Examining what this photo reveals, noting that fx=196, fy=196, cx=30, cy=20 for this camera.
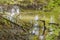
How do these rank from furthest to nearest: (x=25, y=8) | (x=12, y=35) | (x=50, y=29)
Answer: (x=25, y=8) → (x=50, y=29) → (x=12, y=35)

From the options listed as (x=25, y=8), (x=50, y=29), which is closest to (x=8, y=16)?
(x=25, y=8)

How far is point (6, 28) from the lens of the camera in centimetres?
272

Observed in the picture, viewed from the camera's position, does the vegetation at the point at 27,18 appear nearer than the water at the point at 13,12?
Yes

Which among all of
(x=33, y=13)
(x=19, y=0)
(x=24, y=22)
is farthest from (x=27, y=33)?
(x=19, y=0)

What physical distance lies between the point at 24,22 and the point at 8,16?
0.26 m

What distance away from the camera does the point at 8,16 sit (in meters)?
2.95

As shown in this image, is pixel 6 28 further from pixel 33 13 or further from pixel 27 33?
pixel 33 13

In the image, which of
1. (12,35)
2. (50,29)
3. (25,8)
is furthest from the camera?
(25,8)

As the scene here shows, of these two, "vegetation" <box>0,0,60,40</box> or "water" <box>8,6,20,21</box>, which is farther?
"water" <box>8,6,20,21</box>

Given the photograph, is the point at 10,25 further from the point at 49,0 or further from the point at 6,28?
the point at 49,0

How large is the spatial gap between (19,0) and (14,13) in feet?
0.85

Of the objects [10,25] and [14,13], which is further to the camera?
[14,13]

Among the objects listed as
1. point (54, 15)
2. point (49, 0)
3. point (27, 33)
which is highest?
point (49, 0)

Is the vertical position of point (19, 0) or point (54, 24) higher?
point (19, 0)
